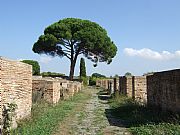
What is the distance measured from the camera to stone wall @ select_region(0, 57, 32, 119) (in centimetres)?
906

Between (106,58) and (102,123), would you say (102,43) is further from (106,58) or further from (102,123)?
(102,123)

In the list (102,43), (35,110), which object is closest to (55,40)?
(102,43)

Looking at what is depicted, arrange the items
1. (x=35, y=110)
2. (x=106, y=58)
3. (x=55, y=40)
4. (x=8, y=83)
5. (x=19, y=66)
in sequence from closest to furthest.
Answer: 1. (x=8, y=83)
2. (x=19, y=66)
3. (x=35, y=110)
4. (x=55, y=40)
5. (x=106, y=58)

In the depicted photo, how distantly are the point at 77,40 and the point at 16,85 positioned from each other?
39141 mm

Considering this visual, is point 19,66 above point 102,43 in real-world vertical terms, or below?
below

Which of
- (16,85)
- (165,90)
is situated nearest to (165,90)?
(165,90)

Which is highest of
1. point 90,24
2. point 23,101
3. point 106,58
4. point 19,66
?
point 90,24

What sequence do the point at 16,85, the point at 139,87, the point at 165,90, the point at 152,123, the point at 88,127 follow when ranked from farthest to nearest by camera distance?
the point at 139,87 → the point at 165,90 → the point at 88,127 → the point at 152,123 → the point at 16,85

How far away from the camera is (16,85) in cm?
1024

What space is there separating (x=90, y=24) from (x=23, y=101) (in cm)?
3974

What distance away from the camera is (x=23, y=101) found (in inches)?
436

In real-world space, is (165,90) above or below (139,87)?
below

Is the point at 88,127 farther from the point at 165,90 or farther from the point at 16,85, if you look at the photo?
the point at 165,90

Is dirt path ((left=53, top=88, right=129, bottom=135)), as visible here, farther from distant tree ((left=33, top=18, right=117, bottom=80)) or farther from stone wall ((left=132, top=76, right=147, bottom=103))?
distant tree ((left=33, top=18, right=117, bottom=80))
